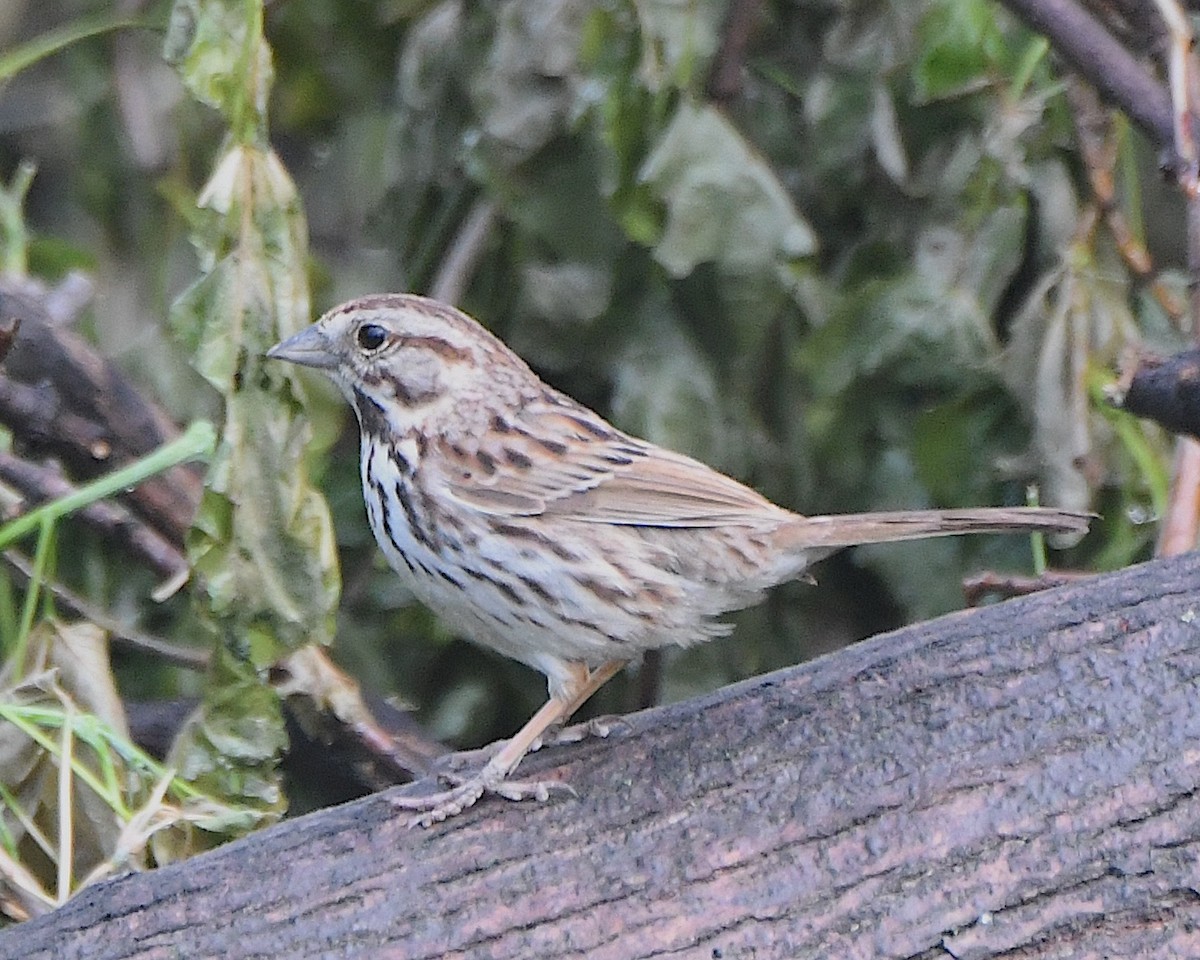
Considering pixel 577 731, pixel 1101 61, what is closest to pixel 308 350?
pixel 577 731

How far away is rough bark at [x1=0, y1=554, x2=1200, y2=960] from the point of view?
237 centimetres

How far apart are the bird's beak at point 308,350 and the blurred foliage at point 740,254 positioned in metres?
0.15

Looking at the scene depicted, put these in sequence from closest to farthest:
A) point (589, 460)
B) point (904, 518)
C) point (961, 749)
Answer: point (961, 749), point (904, 518), point (589, 460)

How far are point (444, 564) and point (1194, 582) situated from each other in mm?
1203

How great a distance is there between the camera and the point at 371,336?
3336 millimetres

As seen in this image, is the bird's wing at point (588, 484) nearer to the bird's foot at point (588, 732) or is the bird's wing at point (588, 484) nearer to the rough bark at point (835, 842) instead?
Answer: the bird's foot at point (588, 732)

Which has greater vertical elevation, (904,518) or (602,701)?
(904,518)

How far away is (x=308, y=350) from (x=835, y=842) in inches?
52.4

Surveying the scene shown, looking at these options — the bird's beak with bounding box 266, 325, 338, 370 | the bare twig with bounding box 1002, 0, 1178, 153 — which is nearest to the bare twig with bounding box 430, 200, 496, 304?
the bird's beak with bounding box 266, 325, 338, 370

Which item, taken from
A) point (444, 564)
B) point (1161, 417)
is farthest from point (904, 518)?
point (444, 564)

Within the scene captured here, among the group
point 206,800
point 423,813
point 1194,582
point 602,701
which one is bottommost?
point 602,701

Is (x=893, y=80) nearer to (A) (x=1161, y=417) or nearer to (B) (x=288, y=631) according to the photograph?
(A) (x=1161, y=417)

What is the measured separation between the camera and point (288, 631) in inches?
131

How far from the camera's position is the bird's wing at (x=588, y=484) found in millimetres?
3205
